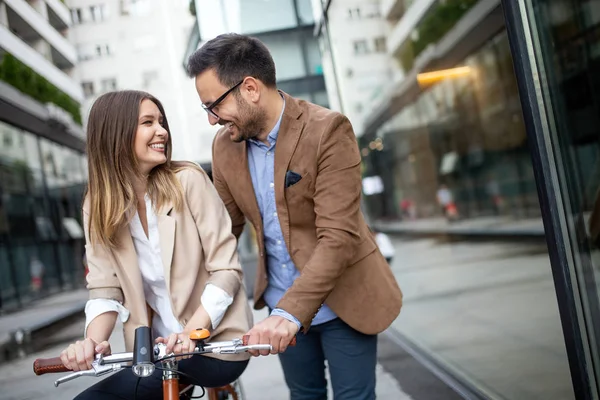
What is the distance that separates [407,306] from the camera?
22.8 feet

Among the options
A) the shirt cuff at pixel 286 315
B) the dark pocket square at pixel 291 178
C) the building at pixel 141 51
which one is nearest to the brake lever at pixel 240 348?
the shirt cuff at pixel 286 315

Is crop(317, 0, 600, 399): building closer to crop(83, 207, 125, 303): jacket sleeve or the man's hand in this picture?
the man's hand

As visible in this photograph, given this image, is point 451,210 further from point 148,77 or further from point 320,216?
point 320,216

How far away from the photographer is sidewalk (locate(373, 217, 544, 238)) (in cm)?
1195

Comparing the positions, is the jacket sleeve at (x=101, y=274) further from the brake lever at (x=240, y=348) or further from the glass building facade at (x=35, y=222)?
the glass building facade at (x=35, y=222)

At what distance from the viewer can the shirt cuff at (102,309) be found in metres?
2.04

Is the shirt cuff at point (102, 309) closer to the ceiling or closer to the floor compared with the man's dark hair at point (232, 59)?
closer to the floor

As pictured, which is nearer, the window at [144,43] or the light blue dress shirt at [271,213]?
→ the light blue dress shirt at [271,213]

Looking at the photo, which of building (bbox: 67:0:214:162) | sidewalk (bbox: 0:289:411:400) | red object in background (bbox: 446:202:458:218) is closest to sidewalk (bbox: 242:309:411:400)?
sidewalk (bbox: 0:289:411:400)

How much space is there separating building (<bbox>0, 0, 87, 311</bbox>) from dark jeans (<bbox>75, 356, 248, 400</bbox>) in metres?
0.86

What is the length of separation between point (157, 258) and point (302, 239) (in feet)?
1.59

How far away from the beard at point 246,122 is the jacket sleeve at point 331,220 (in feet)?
0.78

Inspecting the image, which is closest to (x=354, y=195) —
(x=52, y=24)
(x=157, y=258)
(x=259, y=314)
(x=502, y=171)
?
(x=157, y=258)

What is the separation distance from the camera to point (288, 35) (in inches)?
254
